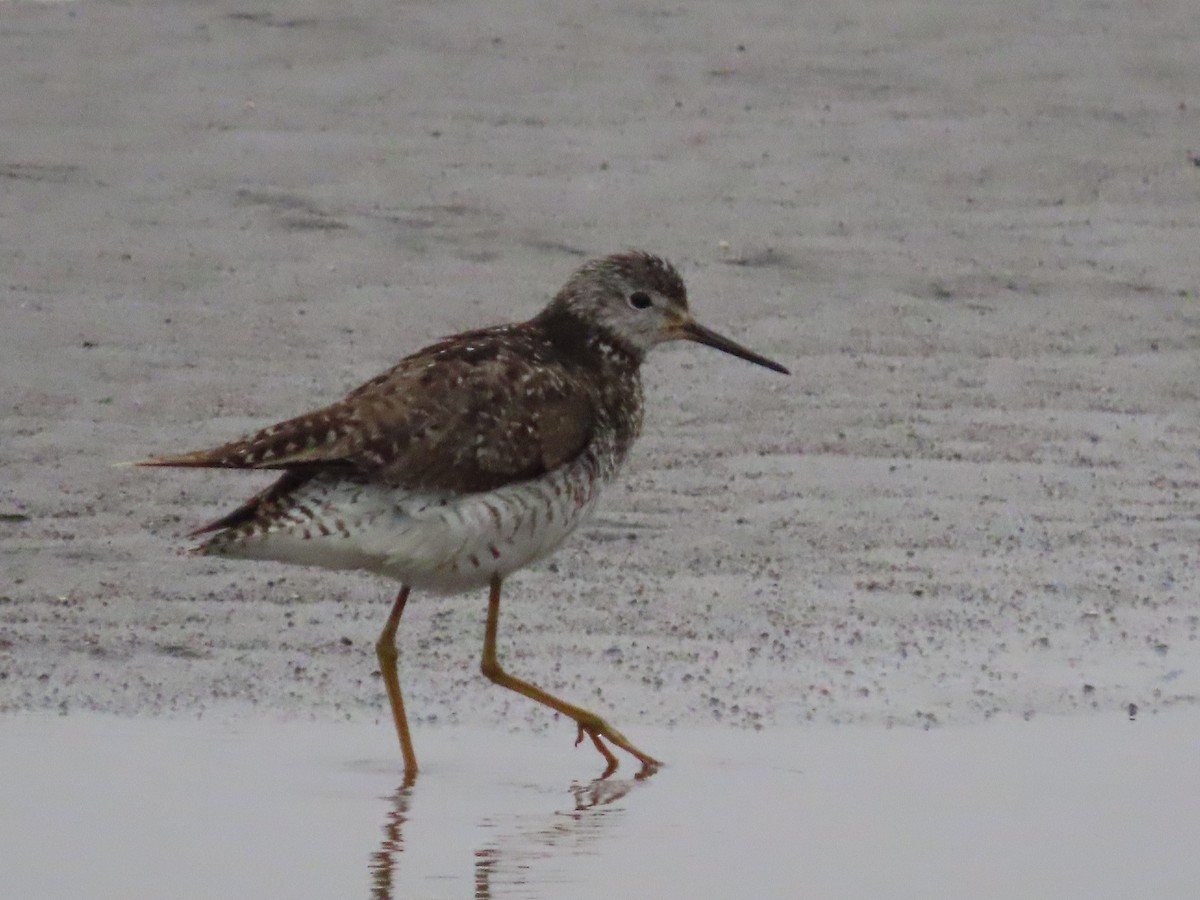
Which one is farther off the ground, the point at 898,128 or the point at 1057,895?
the point at 898,128

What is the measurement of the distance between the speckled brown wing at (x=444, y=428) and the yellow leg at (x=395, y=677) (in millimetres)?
445

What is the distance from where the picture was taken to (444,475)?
21.1 ft

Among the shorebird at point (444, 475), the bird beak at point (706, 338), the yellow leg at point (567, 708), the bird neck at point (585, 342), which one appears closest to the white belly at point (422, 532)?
the shorebird at point (444, 475)

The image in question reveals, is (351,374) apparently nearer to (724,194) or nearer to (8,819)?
(724,194)

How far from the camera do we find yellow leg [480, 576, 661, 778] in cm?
643

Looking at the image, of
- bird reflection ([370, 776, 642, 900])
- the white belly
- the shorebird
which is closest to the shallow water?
bird reflection ([370, 776, 642, 900])

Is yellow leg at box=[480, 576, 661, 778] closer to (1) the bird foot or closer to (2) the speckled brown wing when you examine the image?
(1) the bird foot

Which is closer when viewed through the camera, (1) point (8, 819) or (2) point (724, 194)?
(1) point (8, 819)

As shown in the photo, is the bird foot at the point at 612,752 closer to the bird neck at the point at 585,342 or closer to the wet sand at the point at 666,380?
the wet sand at the point at 666,380

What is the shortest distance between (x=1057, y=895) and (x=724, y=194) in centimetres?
584

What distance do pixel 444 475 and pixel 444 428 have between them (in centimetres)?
13

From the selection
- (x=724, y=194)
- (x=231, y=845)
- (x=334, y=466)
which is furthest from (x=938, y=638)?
(x=724, y=194)

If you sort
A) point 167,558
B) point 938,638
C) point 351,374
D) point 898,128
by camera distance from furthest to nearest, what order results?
point 898,128, point 351,374, point 167,558, point 938,638

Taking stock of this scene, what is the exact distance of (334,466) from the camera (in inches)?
250
